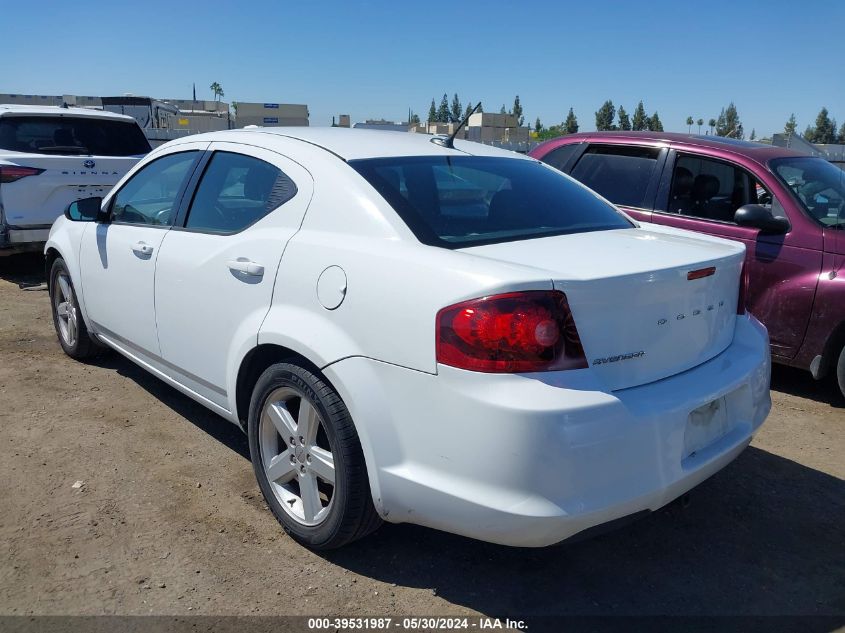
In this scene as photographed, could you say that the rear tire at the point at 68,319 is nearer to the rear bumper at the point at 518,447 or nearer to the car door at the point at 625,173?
the rear bumper at the point at 518,447

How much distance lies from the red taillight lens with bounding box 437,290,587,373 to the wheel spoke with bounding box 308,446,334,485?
0.77 m

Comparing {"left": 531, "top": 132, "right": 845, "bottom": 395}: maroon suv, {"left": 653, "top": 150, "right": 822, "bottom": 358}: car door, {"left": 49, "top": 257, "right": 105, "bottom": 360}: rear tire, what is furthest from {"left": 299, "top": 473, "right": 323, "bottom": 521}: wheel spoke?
{"left": 653, "top": 150, "right": 822, "bottom": 358}: car door

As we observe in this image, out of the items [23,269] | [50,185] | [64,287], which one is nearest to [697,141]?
[64,287]

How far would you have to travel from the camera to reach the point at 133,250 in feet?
13.2

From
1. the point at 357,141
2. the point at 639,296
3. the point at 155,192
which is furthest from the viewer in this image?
the point at 155,192

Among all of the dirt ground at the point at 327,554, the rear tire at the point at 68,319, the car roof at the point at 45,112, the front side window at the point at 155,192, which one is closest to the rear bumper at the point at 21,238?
the car roof at the point at 45,112

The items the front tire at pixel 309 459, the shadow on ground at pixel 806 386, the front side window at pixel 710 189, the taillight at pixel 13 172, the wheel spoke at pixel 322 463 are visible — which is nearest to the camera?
the front tire at pixel 309 459

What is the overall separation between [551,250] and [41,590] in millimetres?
2314

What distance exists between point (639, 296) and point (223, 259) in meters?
1.85

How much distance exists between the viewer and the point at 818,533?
3242mm

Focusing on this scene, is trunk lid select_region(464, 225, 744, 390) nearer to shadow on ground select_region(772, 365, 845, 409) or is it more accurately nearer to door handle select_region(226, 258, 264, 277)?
door handle select_region(226, 258, 264, 277)

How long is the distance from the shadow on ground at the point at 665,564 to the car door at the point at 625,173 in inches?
110

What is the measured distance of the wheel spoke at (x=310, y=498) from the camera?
9.61 ft

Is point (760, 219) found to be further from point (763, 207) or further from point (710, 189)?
point (710, 189)
